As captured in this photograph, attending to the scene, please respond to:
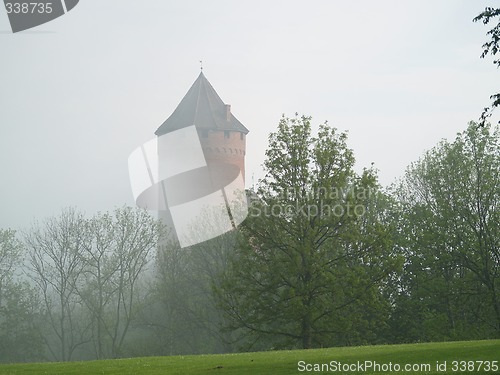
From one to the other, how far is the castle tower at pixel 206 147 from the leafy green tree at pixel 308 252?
29928mm

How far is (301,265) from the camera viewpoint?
29.4 m

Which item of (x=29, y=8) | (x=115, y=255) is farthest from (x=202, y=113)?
(x=29, y=8)

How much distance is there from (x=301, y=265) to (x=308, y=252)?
850 millimetres

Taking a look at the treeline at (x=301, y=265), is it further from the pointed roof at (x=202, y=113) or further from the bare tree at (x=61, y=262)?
the pointed roof at (x=202, y=113)

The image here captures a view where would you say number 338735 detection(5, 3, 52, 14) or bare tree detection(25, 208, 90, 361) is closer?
number 338735 detection(5, 3, 52, 14)

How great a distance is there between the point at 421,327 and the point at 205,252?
19490mm

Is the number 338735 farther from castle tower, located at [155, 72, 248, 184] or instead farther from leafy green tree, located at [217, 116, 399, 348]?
castle tower, located at [155, 72, 248, 184]

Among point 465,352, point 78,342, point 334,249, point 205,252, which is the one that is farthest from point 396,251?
point 78,342

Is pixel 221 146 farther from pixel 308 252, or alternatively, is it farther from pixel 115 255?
pixel 308 252

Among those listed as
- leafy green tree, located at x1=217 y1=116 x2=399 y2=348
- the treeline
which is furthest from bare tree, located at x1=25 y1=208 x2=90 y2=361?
leafy green tree, located at x1=217 y1=116 x2=399 y2=348

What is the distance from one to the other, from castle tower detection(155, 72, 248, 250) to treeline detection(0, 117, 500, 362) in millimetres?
8743

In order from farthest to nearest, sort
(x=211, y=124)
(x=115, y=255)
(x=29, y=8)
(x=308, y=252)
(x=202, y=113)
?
(x=202, y=113) < (x=211, y=124) < (x=115, y=255) < (x=308, y=252) < (x=29, y=8)

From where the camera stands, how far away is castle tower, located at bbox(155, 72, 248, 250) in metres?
62.2

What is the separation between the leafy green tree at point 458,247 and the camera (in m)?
35.2
